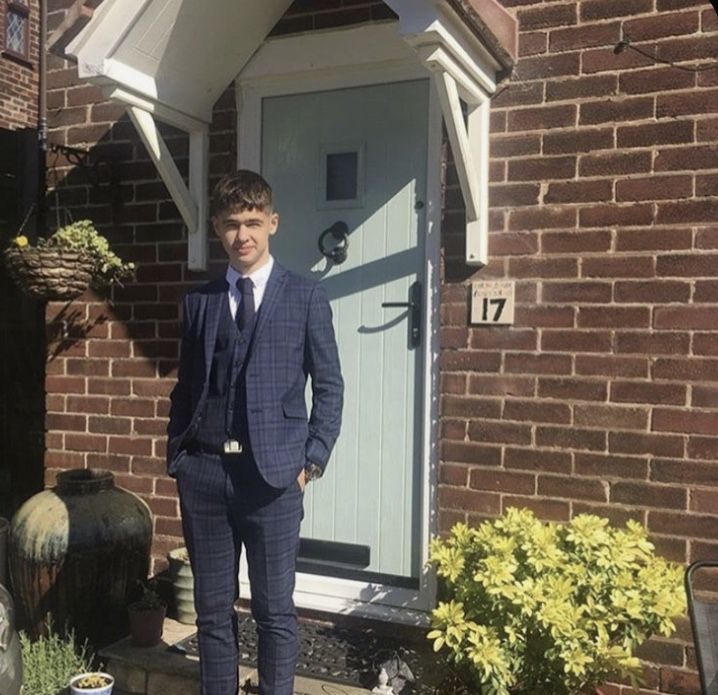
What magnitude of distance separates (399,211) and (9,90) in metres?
9.30

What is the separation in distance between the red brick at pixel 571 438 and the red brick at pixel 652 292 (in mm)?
537

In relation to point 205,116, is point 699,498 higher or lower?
lower

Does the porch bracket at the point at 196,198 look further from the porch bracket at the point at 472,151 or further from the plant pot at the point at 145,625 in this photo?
the plant pot at the point at 145,625

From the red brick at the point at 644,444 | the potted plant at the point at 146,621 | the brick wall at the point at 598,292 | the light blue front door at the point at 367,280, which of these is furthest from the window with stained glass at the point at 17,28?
the red brick at the point at 644,444

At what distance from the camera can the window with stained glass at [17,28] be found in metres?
11.1

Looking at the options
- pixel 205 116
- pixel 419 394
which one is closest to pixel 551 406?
pixel 419 394

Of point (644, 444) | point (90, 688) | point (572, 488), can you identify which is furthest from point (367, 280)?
point (90, 688)

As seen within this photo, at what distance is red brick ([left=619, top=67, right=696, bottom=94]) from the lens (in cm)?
300

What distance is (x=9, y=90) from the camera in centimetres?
1089

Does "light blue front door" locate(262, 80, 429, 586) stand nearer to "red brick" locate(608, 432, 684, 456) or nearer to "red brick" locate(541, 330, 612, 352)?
"red brick" locate(541, 330, 612, 352)

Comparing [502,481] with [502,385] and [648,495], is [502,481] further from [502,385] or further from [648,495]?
[648,495]

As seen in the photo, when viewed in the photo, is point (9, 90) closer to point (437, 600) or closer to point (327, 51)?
point (327, 51)

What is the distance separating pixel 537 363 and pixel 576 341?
0.59 feet

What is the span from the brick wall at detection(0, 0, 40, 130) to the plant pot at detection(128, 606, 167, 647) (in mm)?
9069
